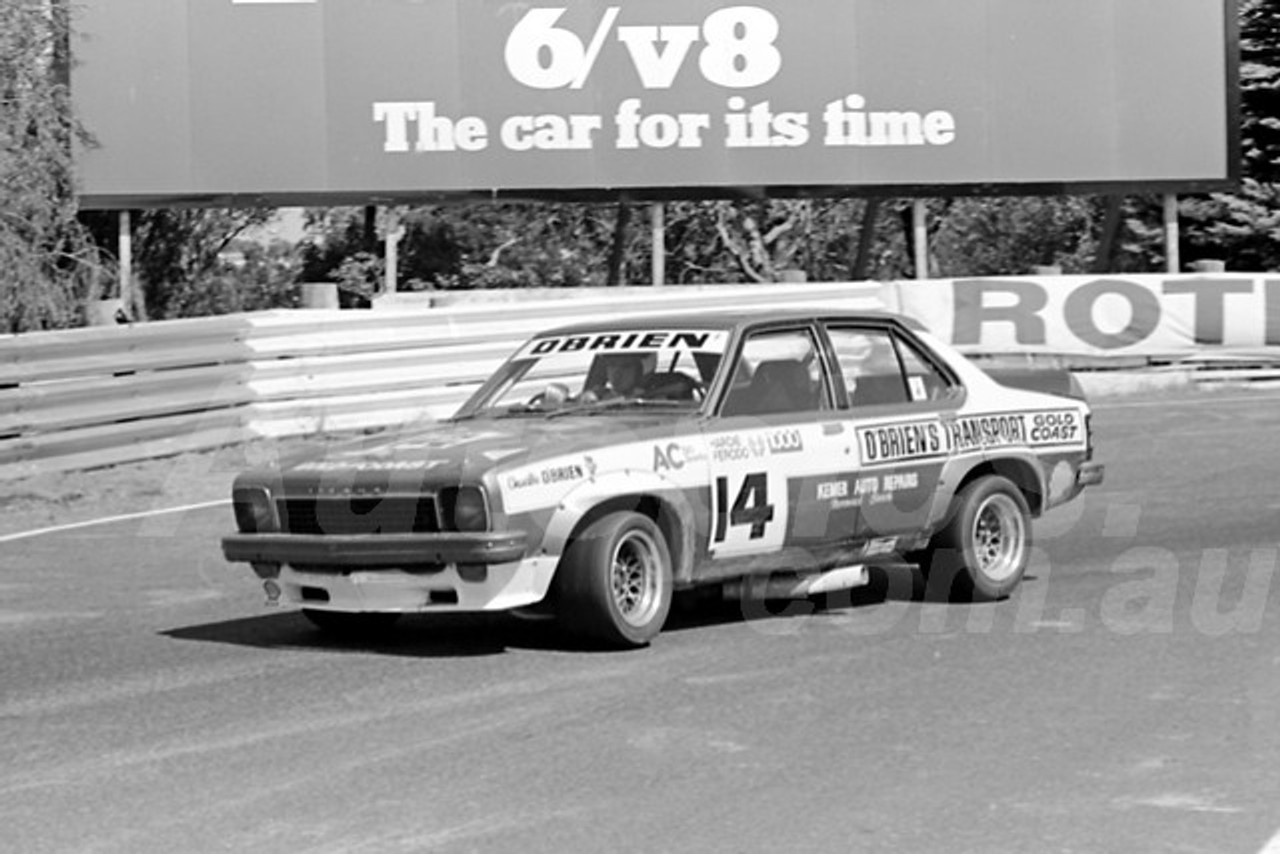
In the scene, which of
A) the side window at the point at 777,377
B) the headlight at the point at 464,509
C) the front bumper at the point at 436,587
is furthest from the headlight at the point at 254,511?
the side window at the point at 777,377

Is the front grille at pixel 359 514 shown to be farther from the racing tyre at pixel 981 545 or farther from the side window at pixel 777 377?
the racing tyre at pixel 981 545

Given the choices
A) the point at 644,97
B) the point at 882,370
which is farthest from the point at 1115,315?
the point at 882,370

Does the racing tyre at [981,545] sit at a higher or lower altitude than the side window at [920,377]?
lower

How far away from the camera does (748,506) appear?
879 centimetres

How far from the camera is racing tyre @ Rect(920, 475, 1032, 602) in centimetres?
955

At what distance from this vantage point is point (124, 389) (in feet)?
50.2

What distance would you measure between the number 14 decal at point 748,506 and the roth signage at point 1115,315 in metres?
12.4

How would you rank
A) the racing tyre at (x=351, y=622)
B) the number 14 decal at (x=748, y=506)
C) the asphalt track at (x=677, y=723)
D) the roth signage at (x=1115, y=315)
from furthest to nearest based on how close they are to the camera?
the roth signage at (x=1115, y=315) → the racing tyre at (x=351, y=622) → the number 14 decal at (x=748, y=506) → the asphalt track at (x=677, y=723)

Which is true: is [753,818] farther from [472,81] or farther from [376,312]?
[472,81]

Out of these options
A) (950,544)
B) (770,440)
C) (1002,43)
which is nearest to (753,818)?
(770,440)

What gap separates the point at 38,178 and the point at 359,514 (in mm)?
12218

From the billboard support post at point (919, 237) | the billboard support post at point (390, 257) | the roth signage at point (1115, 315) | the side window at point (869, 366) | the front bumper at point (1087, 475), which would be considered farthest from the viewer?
the billboard support post at point (919, 237)

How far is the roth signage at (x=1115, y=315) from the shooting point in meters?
21.1

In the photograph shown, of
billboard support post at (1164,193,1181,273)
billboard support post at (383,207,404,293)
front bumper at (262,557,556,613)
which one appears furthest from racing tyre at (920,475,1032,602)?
billboard support post at (1164,193,1181,273)
